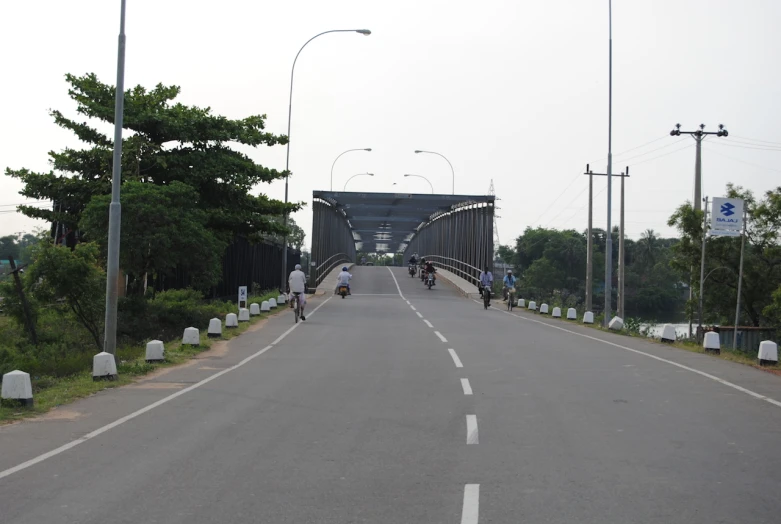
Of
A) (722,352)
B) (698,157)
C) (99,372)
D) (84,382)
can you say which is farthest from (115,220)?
(698,157)

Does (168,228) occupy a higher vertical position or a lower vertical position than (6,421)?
higher

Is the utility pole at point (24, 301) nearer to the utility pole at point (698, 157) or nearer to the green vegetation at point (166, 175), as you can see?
the green vegetation at point (166, 175)

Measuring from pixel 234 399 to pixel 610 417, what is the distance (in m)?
5.04

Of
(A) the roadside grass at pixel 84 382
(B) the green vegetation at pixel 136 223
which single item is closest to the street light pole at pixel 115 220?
(A) the roadside grass at pixel 84 382

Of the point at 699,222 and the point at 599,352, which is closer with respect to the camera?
the point at 599,352

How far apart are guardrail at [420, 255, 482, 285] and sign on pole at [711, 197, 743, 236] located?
25648mm

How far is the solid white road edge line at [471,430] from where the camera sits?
8406mm

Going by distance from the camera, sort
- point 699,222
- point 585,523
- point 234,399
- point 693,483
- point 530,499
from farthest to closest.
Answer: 1. point 699,222
2. point 234,399
3. point 693,483
4. point 530,499
5. point 585,523

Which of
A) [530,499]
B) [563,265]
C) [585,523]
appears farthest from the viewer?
[563,265]

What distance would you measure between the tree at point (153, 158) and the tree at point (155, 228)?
1416 mm

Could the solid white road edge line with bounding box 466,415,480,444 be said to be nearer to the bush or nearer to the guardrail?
the bush

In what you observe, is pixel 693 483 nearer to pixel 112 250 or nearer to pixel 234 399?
pixel 234 399

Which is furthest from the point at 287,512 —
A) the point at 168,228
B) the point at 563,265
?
the point at 563,265

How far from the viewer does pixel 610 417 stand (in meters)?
9.79
